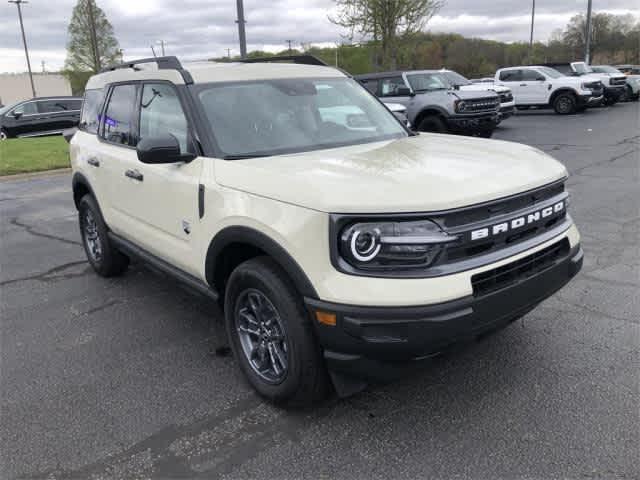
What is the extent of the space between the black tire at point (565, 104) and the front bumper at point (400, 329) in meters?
20.7

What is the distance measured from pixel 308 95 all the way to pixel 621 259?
3.35 metres

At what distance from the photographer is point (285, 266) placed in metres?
2.67

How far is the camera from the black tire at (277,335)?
8.82 feet

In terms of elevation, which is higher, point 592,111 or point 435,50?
point 435,50

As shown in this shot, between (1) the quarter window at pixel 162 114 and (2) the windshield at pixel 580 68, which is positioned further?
(2) the windshield at pixel 580 68

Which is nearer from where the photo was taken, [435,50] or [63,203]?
[63,203]

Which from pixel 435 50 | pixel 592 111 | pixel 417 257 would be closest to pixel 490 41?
pixel 435 50

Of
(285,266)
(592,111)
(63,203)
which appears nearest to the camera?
(285,266)

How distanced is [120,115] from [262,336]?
2.46 meters

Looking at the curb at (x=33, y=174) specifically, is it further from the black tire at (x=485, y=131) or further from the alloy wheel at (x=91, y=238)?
the black tire at (x=485, y=131)

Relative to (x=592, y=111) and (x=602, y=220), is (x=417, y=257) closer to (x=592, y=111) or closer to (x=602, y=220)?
(x=602, y=220)

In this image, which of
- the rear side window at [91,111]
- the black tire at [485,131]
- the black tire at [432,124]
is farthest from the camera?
the black tire at [485,131]

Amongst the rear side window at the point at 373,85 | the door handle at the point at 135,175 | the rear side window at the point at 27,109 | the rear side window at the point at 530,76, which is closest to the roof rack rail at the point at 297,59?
the door handle at the point at 135,175

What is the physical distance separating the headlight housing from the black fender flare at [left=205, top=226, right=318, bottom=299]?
269mm
